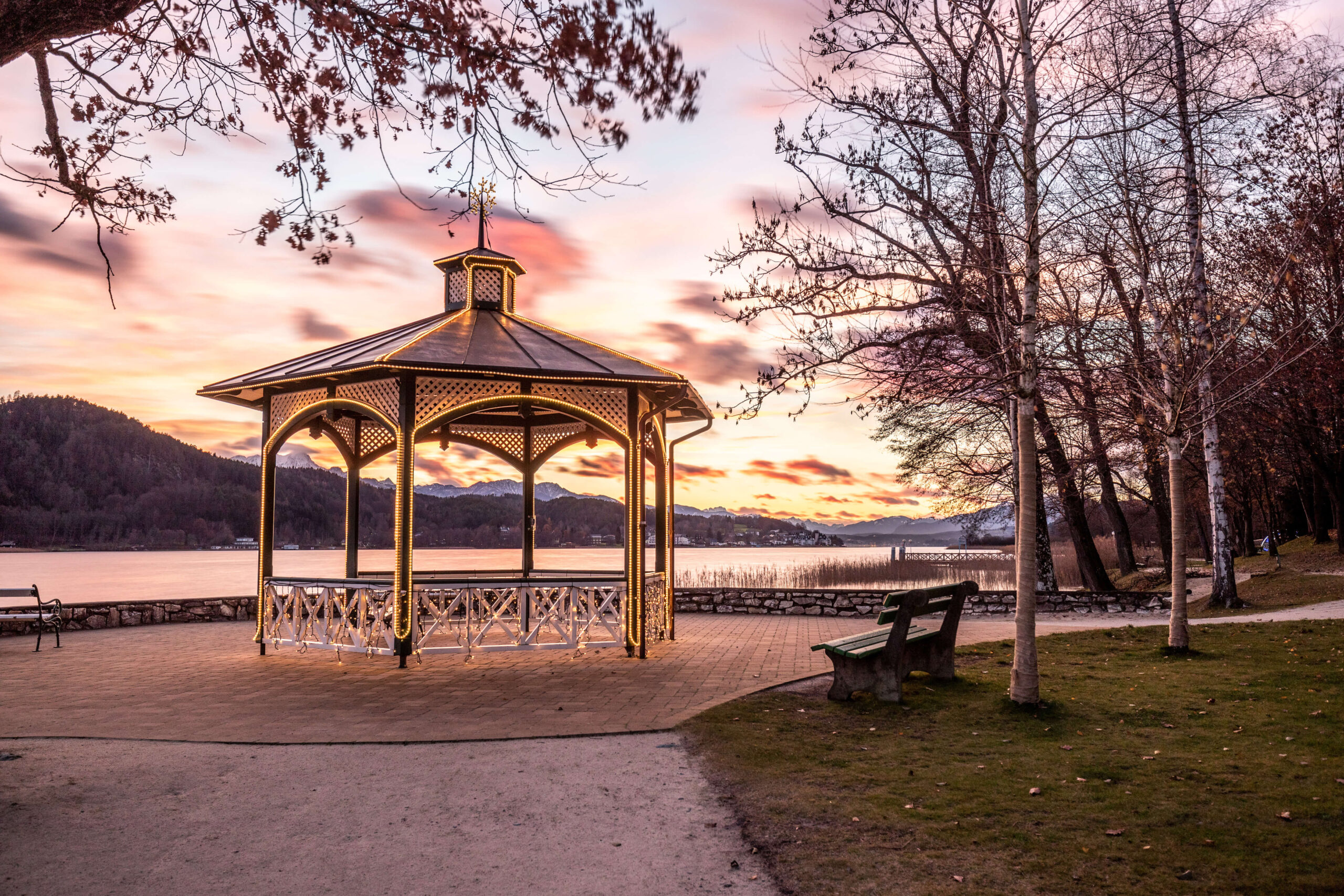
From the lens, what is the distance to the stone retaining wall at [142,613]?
12.9m

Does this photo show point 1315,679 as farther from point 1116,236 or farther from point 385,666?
point 385,666

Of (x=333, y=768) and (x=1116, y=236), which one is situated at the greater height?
(x=1116, y=236)

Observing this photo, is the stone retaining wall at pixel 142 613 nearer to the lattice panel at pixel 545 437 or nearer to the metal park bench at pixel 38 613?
the metal park bench at pixel 38 613

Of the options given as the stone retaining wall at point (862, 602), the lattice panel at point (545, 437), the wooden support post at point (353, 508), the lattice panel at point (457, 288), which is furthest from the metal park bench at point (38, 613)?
the stone retaining wall at point (862, 602)

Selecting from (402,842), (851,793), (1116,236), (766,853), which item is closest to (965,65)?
(1116,236)

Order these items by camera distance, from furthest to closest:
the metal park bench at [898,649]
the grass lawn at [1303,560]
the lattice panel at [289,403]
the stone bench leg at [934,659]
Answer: the grass lawn at [1303,560] < the lattice panel at [289,403] < the stone bench leg at [934,659] < the metal park bench at [898,649]

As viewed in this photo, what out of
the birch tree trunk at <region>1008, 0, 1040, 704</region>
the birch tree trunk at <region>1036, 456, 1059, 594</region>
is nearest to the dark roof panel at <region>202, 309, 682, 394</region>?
the birch tree trunk at <region>1008, 0, 1040, 704</region>

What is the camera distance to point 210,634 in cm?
1283

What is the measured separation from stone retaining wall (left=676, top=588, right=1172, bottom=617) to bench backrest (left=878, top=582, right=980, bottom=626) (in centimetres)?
768

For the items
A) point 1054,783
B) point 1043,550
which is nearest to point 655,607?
point 1054,783

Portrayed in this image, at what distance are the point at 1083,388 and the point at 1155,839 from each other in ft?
28.4

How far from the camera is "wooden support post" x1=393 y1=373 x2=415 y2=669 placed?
950 cm

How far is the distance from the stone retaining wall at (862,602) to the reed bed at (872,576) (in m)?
7.82

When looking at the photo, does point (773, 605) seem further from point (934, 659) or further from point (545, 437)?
point (934, 659)
